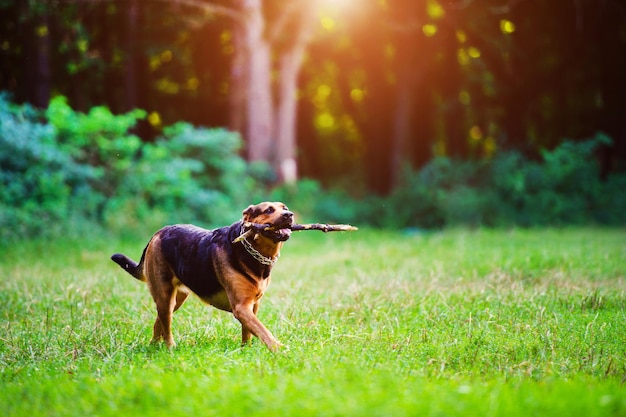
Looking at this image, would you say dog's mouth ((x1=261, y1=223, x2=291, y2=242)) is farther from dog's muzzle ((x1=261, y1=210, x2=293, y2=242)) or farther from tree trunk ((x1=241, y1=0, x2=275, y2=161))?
tree trunk ((x1=241, y1=0, x2=275, y2=161))

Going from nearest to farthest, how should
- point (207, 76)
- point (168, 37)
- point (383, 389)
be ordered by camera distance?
point (383, 389) < point (168, 37) < point (207, 76)

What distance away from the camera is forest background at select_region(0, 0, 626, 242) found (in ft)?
53.2

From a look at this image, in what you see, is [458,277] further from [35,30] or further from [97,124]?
[35,30]

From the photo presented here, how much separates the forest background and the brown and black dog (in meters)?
8.88

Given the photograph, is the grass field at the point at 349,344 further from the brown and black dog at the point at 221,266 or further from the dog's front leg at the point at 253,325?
the brown and black dog at the point at 221,266

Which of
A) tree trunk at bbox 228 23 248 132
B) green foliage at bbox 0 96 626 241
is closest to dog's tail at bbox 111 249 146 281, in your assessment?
green foliage at bbox 0 96 626 241

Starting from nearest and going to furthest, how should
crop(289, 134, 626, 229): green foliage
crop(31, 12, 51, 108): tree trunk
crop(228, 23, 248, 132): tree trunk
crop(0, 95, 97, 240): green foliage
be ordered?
crop(0, 95, 97, 240): green foliage
crop(31, 12, 51, 108): tree trunk
crop(289, 134, 626, 229): green foliage
crop(228, 23, 248, 132): tree trunk

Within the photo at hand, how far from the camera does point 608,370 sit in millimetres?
5062

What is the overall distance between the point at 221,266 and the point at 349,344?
123 cm

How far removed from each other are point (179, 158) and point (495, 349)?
13249 mm

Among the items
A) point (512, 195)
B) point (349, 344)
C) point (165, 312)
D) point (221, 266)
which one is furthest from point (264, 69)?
point (349, 344)

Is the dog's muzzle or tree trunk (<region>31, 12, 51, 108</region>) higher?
tree trunk (<region>31, 12, 51, 108</region>)

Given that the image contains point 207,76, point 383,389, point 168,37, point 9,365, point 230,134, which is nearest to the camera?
point 383,389

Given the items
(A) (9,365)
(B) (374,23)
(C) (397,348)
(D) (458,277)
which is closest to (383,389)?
(C) (397,348)
